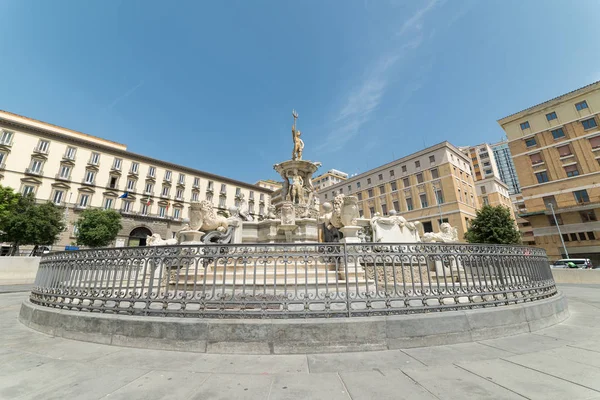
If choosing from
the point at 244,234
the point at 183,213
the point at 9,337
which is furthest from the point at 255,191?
the point at 9,337

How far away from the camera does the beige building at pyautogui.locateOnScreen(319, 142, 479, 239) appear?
38312 mm

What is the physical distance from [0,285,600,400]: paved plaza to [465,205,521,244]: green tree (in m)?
30.4

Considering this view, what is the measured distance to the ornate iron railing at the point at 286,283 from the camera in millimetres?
3523

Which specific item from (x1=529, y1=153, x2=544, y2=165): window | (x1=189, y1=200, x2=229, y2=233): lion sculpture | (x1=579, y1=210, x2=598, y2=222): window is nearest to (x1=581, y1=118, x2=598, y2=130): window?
(x1=529, y1=153, x2=544, y2=165): window

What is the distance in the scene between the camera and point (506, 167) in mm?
97750

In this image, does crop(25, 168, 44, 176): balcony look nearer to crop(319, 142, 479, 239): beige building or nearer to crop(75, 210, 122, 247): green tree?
crop(75, 210, 122, 247): green tree

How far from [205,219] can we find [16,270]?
15.7 meters

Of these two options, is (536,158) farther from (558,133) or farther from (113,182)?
(113,182)

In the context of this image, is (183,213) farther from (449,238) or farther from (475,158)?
(475,158)

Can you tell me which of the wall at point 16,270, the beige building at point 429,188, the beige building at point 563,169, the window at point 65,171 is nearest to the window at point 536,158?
the beige building at point 563,169

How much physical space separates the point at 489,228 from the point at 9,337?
3648cm

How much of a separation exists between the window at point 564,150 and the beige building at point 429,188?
1163 cm

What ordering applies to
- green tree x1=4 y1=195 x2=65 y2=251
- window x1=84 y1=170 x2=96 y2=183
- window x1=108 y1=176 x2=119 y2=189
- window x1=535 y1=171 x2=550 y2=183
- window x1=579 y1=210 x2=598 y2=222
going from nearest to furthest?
green tree x1=4 y1=195 x2=65 y2=251, window x1=579 y1=210 x2=598 y2=222, window x1=535 y1=171 x2=550 y2=183, window x1=84 y1=170 x2=96 y2=183, window x1=108 y1=176 x2=119 y2=189

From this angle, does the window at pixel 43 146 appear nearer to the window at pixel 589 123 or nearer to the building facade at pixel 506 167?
the window at pixel 589 123
